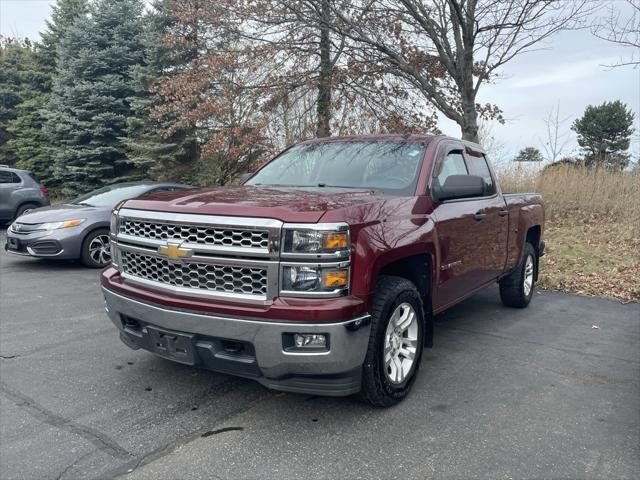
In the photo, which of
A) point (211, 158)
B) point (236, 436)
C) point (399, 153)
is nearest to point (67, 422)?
point (236, 436)

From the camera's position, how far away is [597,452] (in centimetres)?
290

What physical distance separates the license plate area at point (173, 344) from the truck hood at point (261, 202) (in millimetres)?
741

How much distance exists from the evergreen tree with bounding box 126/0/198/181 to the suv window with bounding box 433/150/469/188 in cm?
1237

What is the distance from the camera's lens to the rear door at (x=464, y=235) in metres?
3.98

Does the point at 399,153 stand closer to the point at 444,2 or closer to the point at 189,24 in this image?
the point at 444,2

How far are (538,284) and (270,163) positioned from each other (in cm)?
483

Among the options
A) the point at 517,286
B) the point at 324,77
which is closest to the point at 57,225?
the point at 324,77

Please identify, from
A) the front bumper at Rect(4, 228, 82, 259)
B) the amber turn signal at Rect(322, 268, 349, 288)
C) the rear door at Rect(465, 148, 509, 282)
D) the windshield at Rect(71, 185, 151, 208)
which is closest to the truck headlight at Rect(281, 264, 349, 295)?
the amber turn signal at Rect(322, 268, 349, 288)

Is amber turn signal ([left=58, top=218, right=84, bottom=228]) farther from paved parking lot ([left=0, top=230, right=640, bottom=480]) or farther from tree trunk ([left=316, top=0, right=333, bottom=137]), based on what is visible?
tree trunk ([left=316, top=0, right=333, bottom=137])

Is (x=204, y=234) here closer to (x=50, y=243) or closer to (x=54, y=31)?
(x=50, y=243)

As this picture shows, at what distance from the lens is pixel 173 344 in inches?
121

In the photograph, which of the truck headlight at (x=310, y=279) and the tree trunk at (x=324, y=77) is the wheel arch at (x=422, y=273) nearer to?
the truck headlight at (x=310, y=279)

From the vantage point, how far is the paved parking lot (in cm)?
270

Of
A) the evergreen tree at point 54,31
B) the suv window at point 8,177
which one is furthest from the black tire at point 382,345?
the evergreen tree at point 54,31
